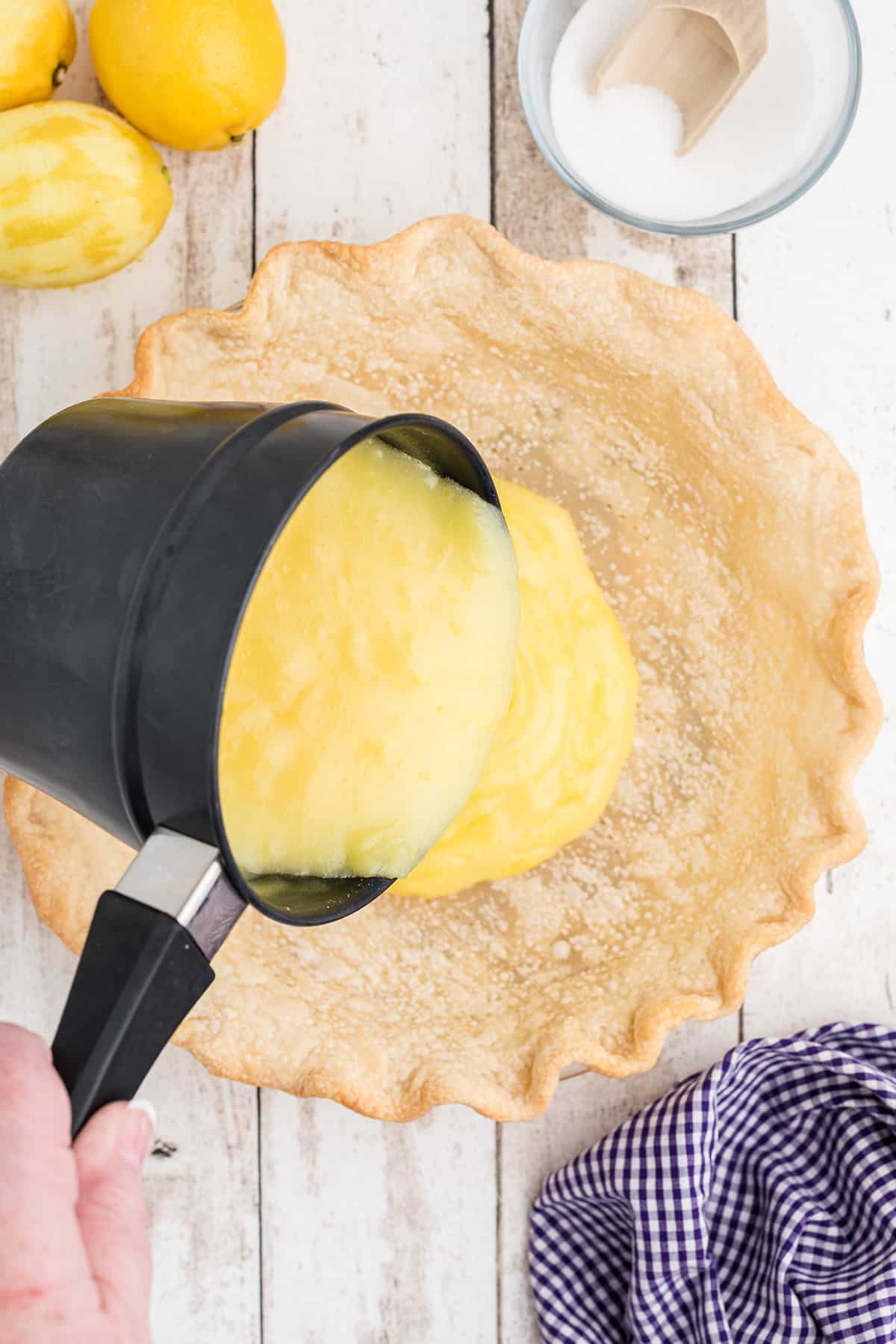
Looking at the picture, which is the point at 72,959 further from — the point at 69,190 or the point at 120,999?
the point at 69,190

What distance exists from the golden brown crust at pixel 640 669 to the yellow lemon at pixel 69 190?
121mm

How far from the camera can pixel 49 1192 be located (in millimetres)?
564

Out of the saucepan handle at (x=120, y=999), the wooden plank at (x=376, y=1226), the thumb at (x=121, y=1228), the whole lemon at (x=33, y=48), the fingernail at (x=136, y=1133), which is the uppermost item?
the whole lemon at (x=33, y=48)

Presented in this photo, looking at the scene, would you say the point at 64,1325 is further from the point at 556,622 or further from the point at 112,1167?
the point at 556,622

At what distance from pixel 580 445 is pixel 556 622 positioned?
7.0 inches

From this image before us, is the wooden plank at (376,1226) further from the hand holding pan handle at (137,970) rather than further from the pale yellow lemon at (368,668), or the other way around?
the hand holding pan handle at (137,970)

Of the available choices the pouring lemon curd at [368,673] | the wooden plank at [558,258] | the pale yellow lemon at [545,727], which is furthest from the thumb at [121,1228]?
the wooden plank at [558,258]

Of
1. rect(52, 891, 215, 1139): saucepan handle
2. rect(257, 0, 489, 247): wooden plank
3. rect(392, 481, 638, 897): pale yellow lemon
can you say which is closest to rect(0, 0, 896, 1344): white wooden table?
rect(257, 0, 489, 247): wooden plank

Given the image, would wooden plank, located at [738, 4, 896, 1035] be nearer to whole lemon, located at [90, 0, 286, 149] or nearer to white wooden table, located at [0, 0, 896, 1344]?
white wooden table, located at [0, 0, 896, 1344]

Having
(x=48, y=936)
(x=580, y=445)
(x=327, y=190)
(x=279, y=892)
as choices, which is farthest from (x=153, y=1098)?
(x=327, y=190)

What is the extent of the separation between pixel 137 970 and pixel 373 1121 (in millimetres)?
580

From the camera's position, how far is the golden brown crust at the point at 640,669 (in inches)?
33.7

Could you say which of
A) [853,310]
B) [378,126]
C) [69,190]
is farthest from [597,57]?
[69,190]

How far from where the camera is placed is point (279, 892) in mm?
662
